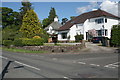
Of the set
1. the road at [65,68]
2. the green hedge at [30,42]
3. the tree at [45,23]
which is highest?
the tree at [45,23]

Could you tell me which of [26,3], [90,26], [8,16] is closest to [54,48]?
[90,26]

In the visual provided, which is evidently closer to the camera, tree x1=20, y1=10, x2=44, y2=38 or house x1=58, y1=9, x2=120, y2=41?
house x1=58, y1=9, x2=120, y2=41

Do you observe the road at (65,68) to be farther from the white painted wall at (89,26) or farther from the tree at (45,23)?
the tree at (45,23)

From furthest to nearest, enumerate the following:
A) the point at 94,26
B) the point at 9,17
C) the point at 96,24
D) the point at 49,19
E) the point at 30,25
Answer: the point at 49,19 < the point at 9,17 < the point at 94,26 < the point at 96,24 < the point at 30,25

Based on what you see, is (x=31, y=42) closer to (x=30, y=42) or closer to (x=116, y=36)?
(x=30, y=42)

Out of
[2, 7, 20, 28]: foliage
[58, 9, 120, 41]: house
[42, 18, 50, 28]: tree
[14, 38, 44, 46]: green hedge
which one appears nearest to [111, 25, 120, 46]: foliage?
[14, 38, 44, 46]: green hedge

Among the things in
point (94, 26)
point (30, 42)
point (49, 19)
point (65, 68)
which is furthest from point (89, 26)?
point (49, 19)

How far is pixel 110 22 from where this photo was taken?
126 ft

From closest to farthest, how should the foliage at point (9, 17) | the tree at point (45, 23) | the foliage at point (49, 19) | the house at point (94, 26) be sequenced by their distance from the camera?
the house at point (94, 26), the foliage at point (9, 17), the tree at point (45, 23), the foliage at point (49, 19)

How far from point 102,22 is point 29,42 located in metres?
19.7

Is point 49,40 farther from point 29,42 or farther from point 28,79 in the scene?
point 28,79

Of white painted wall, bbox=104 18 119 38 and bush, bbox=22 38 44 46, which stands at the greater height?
white painted wall, bbox=104 18 119 38

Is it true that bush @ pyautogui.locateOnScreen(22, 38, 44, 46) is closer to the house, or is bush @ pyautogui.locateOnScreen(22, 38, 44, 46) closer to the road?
the road

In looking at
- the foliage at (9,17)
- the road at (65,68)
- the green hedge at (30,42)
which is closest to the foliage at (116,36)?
the road at (65,68)
